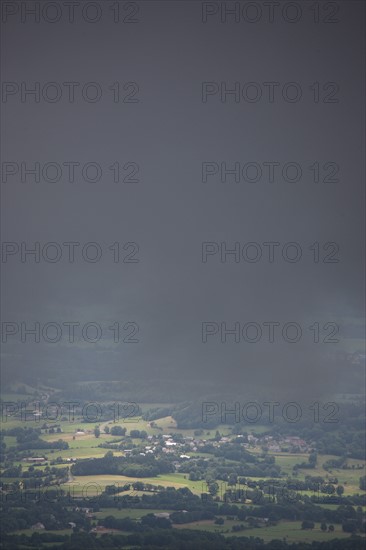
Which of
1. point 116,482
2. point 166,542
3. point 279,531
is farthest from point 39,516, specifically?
point 279,531

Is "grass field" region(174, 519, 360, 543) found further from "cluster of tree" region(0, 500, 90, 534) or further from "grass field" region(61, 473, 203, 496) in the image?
"cluster of tree" region(0, 500, 90, 534)

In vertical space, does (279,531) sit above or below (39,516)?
below

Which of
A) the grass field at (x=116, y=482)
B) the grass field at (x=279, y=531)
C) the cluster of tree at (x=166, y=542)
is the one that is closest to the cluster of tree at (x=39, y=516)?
the cluster of tree at (x=166, y=542)

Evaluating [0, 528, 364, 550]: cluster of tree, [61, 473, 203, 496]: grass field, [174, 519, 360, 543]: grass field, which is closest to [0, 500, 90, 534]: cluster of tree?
[0, 528, 364, 550]: cluster of tree

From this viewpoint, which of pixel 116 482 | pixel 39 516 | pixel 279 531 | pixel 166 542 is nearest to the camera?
pixel 166 542

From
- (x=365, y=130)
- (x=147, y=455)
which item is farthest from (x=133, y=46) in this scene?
(x=147, y=455)

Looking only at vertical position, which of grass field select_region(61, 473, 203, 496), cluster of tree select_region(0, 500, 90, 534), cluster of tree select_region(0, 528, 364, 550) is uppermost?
grass field select_region(61, 473, 203, 496)

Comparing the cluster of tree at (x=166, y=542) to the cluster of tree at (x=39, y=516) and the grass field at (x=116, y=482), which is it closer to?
the cluster of tree at (x=39, y=516)

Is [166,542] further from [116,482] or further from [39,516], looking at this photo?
[39,516]

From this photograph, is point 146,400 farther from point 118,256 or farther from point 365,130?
point 365,130

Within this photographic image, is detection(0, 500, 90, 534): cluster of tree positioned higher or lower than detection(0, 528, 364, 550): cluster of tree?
higher

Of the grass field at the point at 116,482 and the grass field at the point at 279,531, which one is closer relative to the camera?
the grass field at the point at 279,531
